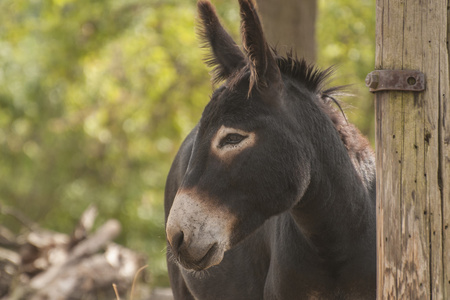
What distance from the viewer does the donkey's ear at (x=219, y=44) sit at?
11.6ft

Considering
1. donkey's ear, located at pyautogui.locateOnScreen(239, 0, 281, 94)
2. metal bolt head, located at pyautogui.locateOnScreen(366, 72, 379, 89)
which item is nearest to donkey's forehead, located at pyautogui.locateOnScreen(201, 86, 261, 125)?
donkey's ear, located at pyautogui.locateOnScreen(239, 0, 281, 94)

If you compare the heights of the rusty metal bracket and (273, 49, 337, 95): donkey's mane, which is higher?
(273, 49, 337, 95): donkey's mane

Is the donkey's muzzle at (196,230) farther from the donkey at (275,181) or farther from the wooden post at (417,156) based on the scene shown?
the wooden post at (417,156)

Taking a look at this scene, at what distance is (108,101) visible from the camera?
14.5 meters

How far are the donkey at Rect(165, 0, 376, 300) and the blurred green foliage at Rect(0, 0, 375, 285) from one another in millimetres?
8264

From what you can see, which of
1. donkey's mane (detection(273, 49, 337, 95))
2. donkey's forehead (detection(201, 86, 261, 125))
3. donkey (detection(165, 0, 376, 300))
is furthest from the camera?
donkey's mane (detection(273, 49, 337, 95))

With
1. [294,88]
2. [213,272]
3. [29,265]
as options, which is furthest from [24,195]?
[294,88]

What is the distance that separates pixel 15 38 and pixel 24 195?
3.32 metres

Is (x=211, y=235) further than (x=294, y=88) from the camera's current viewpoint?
No

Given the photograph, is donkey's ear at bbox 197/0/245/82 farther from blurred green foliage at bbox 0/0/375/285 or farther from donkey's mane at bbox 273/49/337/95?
blurred green foliage at bbox 0/0/375/285

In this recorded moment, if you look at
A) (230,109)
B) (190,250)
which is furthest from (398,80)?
(190,250)

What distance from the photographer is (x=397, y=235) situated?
290cm

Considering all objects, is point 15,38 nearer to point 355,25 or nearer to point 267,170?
point 355,25

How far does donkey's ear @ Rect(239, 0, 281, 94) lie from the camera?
2.97 m
